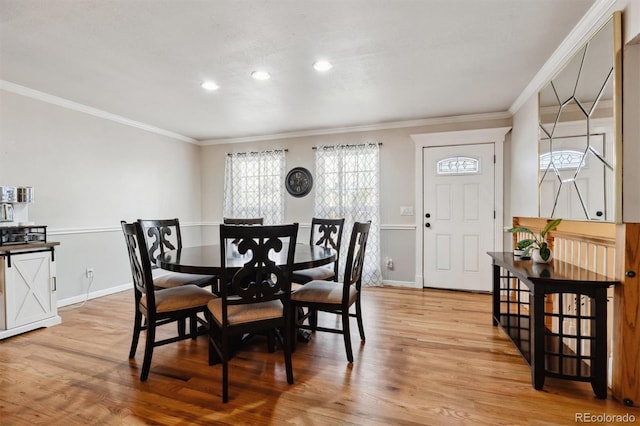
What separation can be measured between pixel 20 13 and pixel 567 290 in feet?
12.1

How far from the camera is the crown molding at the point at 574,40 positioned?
195 centimetres

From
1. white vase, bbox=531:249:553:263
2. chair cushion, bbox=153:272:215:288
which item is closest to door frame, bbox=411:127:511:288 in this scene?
white vase, bbox=531:249:553:263

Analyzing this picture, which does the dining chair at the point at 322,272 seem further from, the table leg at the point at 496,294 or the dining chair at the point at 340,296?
the table leg at the point at 496,294

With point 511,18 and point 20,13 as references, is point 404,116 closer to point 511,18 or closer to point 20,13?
point 511,18

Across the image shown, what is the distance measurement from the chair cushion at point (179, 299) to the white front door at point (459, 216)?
10.4ft

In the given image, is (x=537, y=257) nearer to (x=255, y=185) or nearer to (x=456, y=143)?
(x=456, y=143)

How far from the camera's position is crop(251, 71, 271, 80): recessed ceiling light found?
2916 millimetres

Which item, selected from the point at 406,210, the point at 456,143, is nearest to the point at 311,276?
the point at 406,210

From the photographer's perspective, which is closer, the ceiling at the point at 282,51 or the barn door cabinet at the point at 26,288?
the ceiling at the point at 282,51

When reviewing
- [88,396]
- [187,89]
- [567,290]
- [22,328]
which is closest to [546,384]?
[567,290]

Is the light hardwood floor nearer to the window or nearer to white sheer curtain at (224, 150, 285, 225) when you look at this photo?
the window

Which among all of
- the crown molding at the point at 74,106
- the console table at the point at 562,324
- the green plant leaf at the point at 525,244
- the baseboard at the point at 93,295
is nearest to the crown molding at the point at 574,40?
the green plant leaf at the point at 525,244

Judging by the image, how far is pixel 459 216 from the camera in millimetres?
4320

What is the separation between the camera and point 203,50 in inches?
98.5
